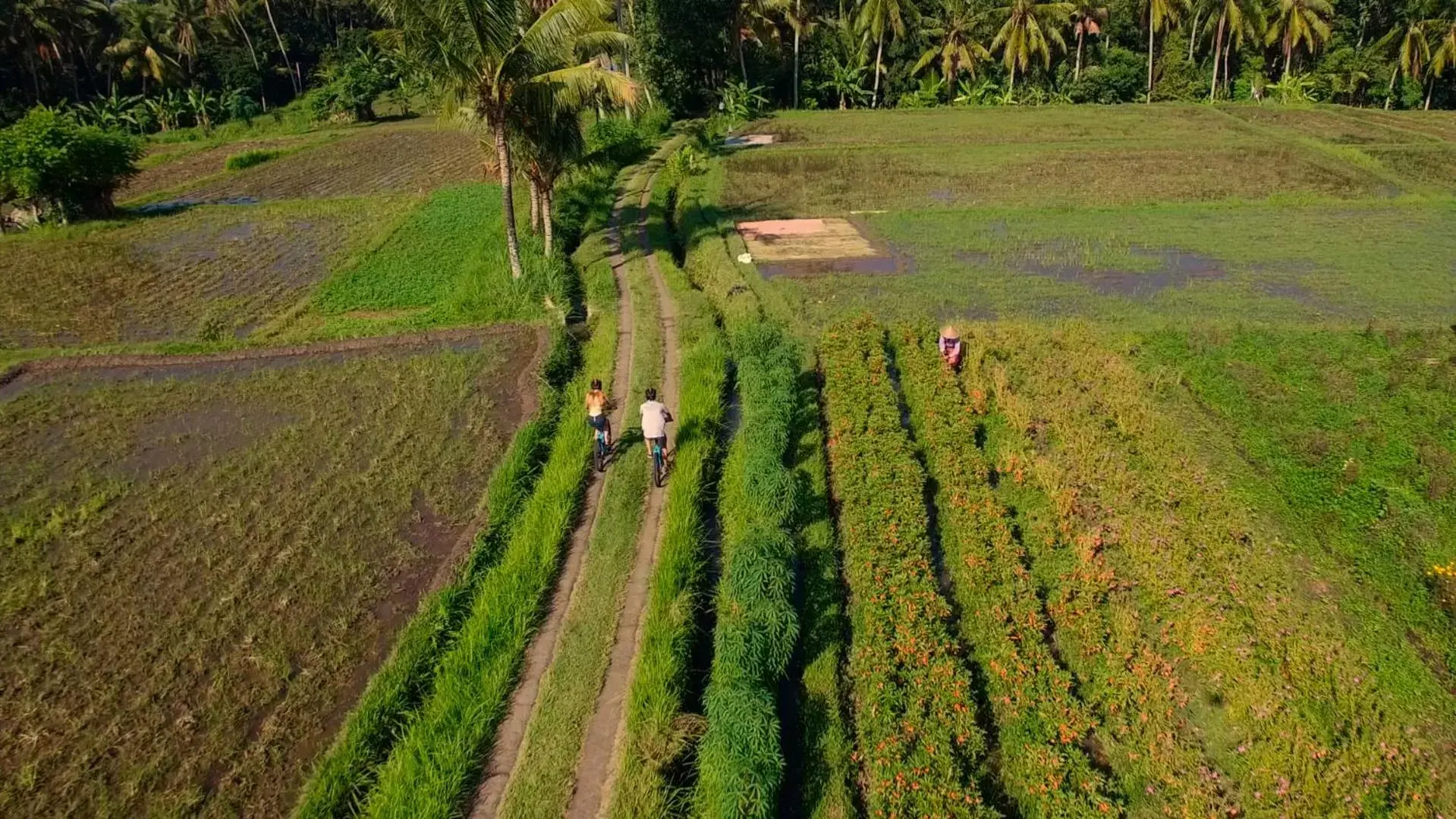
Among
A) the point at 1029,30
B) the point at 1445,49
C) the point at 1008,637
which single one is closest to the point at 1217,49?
the point at 1445,49

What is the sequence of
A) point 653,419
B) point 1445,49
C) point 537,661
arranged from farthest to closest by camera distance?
point 1445,49 < point 653,419 < point 537,661

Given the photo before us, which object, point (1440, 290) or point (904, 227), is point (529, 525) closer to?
point (904, 227)

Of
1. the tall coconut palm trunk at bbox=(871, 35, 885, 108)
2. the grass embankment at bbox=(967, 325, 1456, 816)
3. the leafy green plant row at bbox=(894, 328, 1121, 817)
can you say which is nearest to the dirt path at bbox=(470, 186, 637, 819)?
the leafy green plant row at bbox=(894, 328, 1121, 817)

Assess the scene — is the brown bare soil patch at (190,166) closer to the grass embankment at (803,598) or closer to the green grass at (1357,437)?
the grass embankment at (803,598)

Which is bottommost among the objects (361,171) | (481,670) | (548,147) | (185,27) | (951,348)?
(481,670)

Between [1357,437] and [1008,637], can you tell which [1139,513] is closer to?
[1008,637]

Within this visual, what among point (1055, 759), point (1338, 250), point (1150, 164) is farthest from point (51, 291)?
point (1150, 164)
